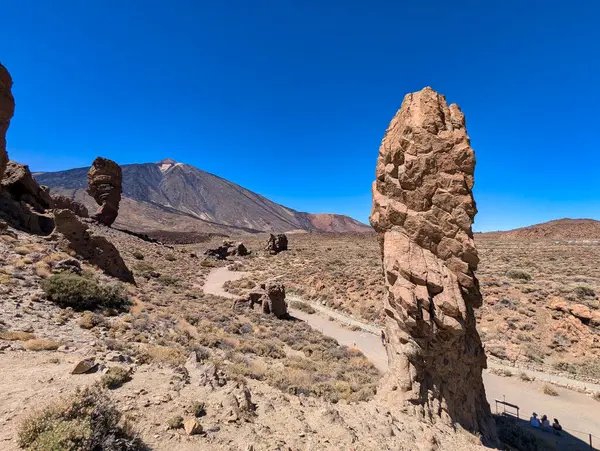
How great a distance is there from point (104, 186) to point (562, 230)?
97.3 meters

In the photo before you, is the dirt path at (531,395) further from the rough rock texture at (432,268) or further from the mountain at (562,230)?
the mountain at (562,230)

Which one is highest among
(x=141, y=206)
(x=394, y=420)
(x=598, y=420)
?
(x=141, y=206)

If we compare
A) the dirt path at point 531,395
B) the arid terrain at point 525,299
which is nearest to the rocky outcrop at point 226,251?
the arid terrain at point 525,299

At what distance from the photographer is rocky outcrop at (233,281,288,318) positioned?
21688 mm

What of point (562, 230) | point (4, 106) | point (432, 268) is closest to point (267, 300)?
point (432, 268)

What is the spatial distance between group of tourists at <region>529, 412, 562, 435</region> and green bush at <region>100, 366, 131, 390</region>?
13538mm

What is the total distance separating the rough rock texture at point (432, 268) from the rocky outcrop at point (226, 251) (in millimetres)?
45206

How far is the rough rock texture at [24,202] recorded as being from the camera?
1997cm

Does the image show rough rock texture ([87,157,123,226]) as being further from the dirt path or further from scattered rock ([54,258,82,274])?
the dirt path

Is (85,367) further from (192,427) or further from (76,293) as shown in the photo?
(76,293)

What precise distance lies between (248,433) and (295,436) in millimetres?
928

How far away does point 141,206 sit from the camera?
14725 centimetres

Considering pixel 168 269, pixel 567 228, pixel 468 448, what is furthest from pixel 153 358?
pixel 567 228

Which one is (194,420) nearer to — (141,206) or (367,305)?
(367,305)
